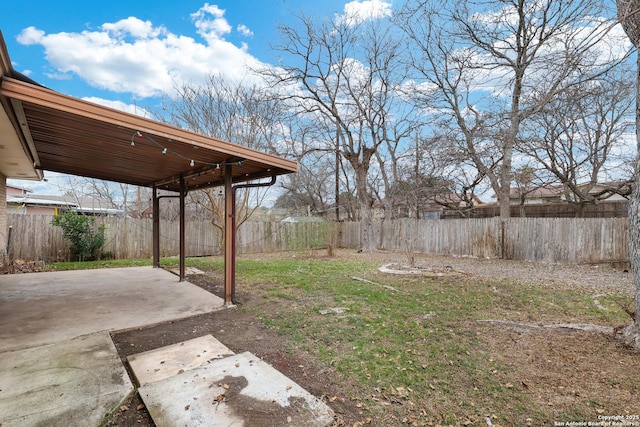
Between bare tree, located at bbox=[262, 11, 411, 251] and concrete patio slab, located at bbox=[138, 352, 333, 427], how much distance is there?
32.3 ft

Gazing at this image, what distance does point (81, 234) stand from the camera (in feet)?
26.6

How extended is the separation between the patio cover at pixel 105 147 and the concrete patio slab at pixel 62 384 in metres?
1.88

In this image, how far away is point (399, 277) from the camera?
6344 mm

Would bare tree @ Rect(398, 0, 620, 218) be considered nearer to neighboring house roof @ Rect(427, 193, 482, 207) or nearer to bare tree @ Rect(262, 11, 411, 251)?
bare tree @ Rect(262, 11, 411, 251)

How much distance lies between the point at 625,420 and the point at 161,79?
11.2 m

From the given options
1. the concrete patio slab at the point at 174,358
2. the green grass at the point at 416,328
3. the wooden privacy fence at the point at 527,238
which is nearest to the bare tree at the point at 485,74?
the wooden privacy fence at the point at 527,238

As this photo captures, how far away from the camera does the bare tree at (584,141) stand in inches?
381

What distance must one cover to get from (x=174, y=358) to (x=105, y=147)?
2.92m

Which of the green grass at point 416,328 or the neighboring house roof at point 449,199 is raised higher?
the neighboring house roof at point 449,199

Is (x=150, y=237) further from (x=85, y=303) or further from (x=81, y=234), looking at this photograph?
(x=85, y=303)

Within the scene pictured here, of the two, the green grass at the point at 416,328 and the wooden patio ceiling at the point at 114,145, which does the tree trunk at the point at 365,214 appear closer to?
the green grass at the point at 416,328

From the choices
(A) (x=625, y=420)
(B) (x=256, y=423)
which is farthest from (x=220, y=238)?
(A) (x=625, y=420)

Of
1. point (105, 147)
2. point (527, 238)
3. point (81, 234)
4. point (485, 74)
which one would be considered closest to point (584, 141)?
point (485, 74)

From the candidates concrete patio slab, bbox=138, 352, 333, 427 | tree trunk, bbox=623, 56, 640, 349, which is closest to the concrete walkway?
concrete patio slab, bbox=138, 352, 333, 427
